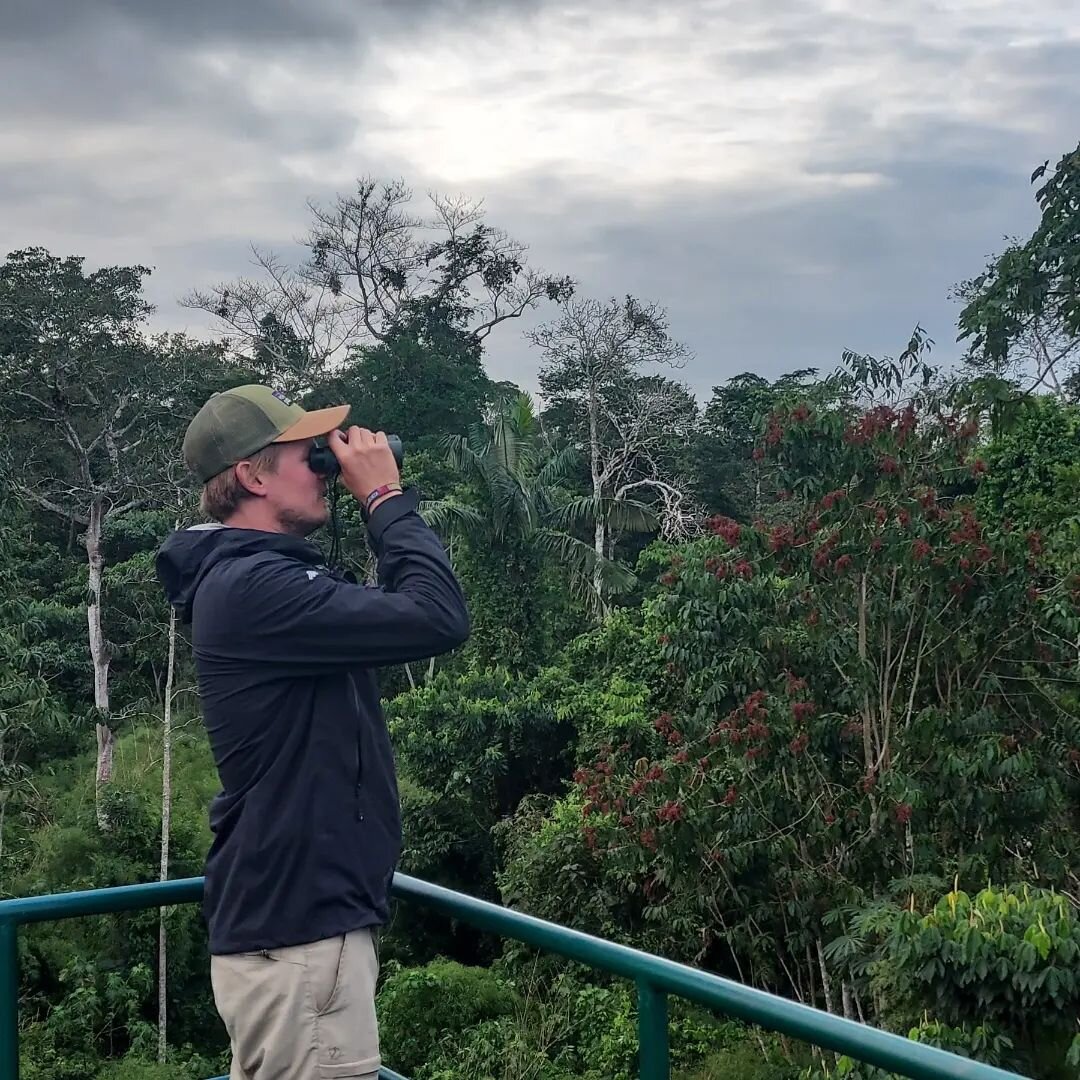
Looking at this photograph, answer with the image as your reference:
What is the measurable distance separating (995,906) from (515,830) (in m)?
7.95

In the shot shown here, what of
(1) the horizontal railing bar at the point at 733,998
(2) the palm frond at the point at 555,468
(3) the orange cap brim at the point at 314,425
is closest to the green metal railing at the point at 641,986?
(1) the horizontal railing bar at the point at 733,998

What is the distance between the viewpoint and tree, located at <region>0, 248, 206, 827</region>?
1906 cm

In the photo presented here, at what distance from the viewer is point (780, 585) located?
25.6 ft

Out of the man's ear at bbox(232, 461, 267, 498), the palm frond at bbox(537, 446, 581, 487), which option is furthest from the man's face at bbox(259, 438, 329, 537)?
the palm frond at bbox(537, 446, 581, 487)

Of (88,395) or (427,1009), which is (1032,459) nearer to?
(427,1009)

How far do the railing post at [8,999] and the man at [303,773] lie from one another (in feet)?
1.50

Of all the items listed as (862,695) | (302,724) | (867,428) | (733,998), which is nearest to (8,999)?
(302,724)

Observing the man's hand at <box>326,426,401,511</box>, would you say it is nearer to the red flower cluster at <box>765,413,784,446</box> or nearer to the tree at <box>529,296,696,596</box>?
the red flower cluster at <box>765,413,784,446</box>

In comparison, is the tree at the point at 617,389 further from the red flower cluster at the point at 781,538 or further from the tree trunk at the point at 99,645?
the red flower cluster at the point at 781,538

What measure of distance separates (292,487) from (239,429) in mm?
106

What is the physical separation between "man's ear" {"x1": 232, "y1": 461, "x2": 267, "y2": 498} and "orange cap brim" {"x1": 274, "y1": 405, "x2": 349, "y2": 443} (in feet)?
0.18

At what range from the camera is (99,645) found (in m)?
19.7

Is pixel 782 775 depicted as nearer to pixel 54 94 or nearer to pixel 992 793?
pixel 992 793

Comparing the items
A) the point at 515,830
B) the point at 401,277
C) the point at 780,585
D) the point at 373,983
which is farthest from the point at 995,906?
the point at 401,277
